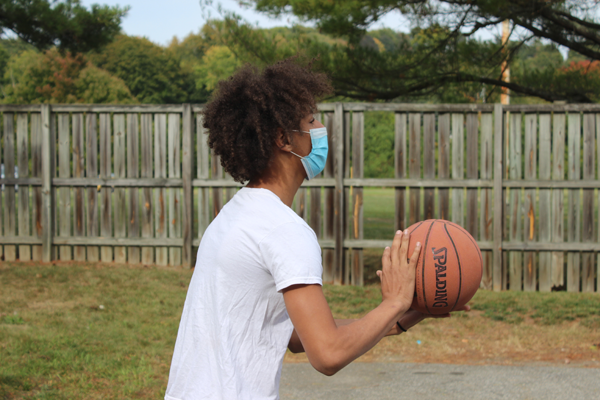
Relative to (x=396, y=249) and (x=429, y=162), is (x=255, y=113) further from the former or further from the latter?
(x=429, y=162)

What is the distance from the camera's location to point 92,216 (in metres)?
8.32

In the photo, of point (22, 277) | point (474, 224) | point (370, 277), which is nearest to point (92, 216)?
point (22, 277)

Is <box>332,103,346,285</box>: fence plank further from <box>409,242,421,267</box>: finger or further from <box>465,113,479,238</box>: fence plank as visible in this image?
<box>409,242,421,267</box>: finger

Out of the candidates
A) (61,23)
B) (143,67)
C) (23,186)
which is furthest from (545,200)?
(143,67)

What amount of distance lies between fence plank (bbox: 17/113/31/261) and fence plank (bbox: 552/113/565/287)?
279 inches

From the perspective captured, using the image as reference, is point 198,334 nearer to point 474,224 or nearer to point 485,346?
point 485,346

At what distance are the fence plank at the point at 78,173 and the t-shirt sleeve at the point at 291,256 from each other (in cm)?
726

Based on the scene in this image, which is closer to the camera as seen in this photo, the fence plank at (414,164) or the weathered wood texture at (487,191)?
the weathered wood texture at (487,191)

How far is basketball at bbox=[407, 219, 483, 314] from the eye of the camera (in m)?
2.38

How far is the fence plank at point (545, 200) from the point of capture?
24.4 feet

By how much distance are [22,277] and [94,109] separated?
2463 millimetres

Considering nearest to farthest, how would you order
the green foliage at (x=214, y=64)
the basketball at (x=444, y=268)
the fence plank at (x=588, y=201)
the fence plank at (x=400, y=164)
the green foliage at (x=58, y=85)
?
the basketball at (x=444, y=268) < the fence plank at (x=588, y=201) < the fence plank at (x=400, y=164) < the green foliage at (x=58, y=85) < the green foliage at (x=214, y=64)

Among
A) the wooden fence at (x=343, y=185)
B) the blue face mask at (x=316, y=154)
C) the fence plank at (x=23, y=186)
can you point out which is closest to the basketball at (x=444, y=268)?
the blue face mask at (x=316, y=154)

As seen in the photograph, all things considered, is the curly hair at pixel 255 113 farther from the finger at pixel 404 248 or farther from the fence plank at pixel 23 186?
the fence plank at pixel 23 186
